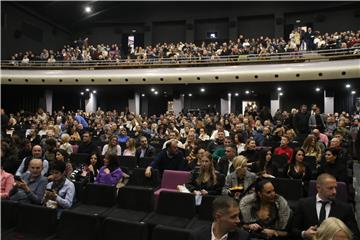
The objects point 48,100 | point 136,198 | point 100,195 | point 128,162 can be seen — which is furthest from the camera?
point 48,100

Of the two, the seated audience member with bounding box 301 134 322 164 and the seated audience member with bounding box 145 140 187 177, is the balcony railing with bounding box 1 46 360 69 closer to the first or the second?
the seated audience member with bounding box 301 134 322 164

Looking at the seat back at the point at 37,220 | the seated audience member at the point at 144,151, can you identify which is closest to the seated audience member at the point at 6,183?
the seat back at the point at 37,220

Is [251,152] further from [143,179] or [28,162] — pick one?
[28,162]

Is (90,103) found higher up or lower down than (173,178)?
higher up

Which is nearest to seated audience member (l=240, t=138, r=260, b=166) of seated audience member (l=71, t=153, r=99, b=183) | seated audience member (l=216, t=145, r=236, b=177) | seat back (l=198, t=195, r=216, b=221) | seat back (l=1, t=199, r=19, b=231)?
seated audience member (l=216, t=145, r=236, b=177)

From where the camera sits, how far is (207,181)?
4.16 m

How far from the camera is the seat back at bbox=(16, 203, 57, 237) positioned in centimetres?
345

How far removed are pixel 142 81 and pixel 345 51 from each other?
893 cm

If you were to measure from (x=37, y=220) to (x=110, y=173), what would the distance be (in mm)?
1403

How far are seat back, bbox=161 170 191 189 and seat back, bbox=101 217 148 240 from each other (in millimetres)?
1646

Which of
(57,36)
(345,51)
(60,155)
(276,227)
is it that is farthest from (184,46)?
(276,227)

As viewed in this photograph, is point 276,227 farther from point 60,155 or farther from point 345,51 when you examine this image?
point 345,51

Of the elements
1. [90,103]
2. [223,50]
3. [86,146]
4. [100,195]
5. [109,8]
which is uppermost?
[109,8]

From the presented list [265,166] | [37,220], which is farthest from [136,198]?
[265,166]
